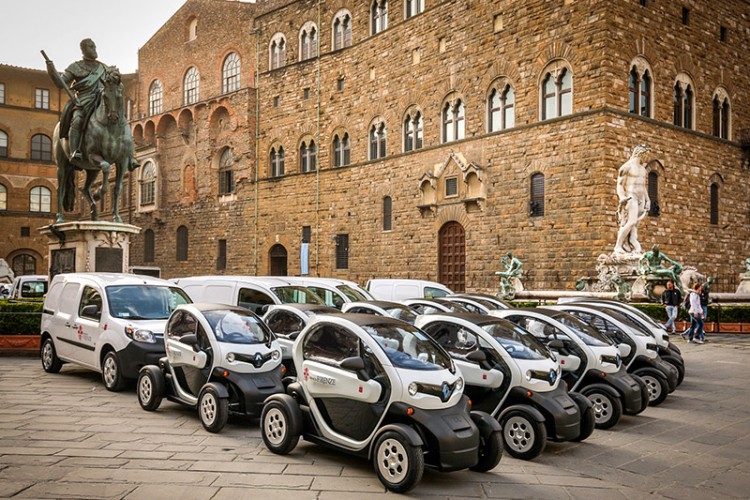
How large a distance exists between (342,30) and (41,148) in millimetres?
27333

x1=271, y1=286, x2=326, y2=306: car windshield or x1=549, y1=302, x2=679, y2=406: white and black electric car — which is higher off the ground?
x1=271, y1=286, x2=326, y2=306: car windshield

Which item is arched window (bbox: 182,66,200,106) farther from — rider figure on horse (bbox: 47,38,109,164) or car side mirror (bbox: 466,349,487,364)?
car side mirror (bbox: 466,349,487,364)

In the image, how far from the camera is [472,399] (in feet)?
24.9

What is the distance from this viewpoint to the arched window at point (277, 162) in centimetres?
3359

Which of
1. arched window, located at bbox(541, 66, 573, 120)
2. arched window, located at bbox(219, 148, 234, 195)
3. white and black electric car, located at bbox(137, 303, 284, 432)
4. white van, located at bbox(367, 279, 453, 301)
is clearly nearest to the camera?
white and black electric car, located at bbox(137, 303, 284, 432)

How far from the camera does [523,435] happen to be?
6.98m

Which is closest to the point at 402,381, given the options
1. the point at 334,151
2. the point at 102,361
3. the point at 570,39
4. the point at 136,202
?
the point at 102,361

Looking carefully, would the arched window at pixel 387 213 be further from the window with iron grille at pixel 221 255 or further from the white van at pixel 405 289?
the window with iron grille at pixel 221 255

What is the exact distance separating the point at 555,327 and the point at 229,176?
98.5 ft

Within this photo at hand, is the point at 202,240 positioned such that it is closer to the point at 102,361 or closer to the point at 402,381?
the point at 102,361

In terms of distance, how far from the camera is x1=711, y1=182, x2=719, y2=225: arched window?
23828mm

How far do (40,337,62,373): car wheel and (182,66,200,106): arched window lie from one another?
96.8ft

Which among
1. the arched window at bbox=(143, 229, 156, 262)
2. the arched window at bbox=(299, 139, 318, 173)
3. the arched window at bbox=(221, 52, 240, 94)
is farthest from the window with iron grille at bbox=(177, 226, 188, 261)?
the arched window at bbox=(299, 139, 318, 173)

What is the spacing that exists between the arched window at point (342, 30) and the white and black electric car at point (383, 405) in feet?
84.3
